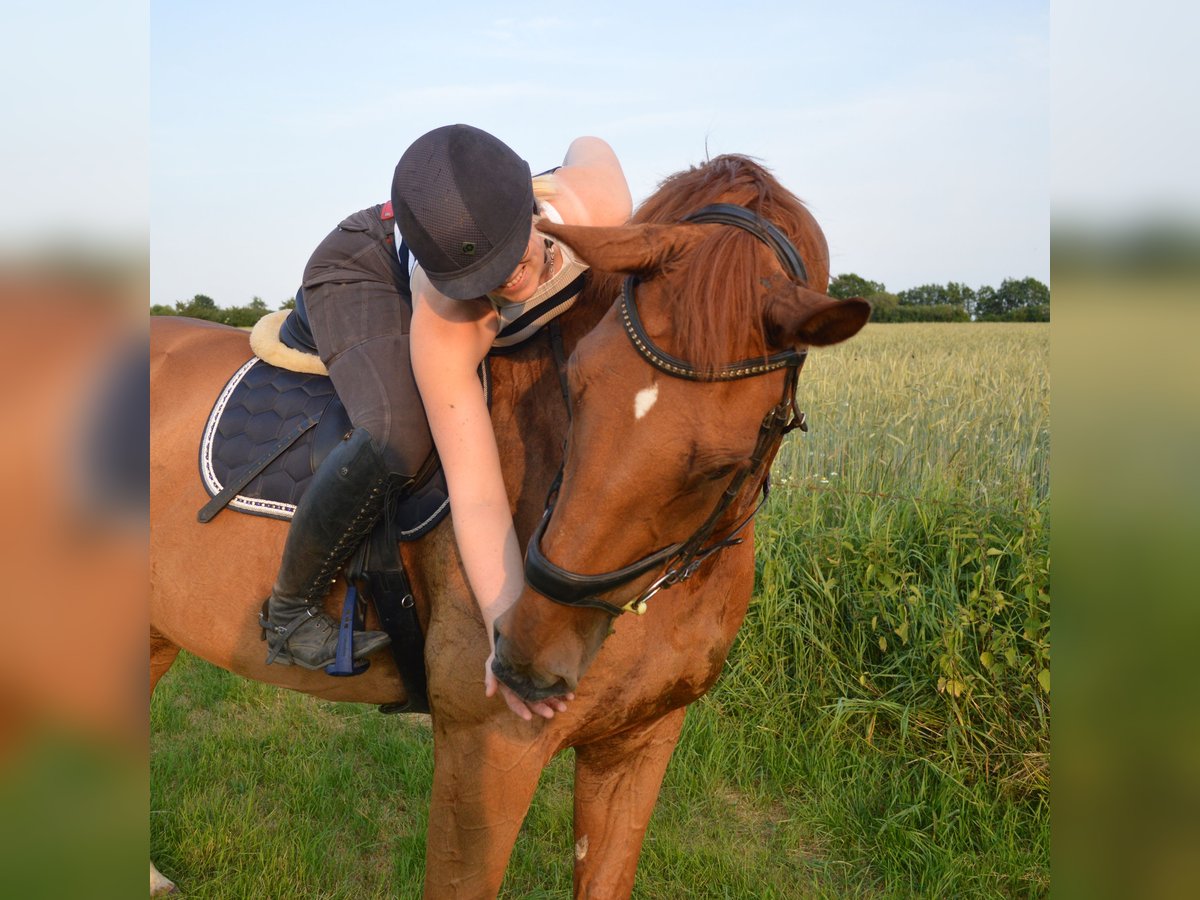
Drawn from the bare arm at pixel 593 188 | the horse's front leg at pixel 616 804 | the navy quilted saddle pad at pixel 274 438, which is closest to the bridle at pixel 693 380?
the bare arm at pixel 593 188

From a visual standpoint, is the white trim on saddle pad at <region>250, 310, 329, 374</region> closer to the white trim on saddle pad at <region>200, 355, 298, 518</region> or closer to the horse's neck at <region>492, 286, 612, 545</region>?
the white trim on saddle pad at <region>200, 355, 298, 518</region>

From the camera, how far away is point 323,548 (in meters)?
2.29

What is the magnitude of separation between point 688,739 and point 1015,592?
1670 millimetres

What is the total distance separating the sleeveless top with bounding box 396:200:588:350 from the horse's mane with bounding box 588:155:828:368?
268mm

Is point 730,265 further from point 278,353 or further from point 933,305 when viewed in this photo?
point 933,305

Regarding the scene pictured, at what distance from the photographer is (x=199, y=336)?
3051 mm

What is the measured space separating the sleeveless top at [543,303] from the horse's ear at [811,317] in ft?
1.98

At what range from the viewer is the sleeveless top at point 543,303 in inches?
82.4

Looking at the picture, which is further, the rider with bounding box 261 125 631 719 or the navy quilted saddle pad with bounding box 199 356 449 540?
the navy quilted saddle pad with bounding box 199 356 449 540

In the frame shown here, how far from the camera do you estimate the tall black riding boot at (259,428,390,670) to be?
2.21 meters

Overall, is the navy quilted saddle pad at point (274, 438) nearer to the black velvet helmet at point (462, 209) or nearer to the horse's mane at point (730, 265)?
the black velvet helmet at point (462, 209)

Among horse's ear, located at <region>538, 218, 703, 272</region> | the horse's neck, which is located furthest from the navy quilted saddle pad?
horse's ear, located at <region>538, 218, 703, 272</region>

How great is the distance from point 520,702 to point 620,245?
1.04 meters

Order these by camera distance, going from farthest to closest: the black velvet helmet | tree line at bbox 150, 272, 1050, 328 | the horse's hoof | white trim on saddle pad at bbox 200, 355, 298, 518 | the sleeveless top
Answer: tree line at bbox 150, 272, 1050, 328, the horse's hoof, white trim on saddle pad at bbox 200, 355, 298, 518, the sleeveless top, the black velvet helmet
